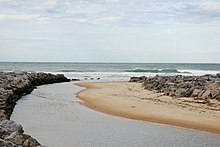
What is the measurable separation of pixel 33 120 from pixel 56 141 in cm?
393

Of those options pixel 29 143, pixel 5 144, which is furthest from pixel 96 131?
pixel 5 144

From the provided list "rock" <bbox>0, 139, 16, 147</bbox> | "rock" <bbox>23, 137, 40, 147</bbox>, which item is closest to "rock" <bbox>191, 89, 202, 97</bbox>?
"rock" <bbox>23, 137, 40, 147</bbox>

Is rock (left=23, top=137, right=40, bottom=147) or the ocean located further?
the ocean

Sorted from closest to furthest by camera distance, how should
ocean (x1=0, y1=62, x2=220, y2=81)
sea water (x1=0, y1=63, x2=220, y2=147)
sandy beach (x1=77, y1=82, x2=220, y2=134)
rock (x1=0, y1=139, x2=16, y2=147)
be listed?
rock (x1=0, y1=139, x2=16, y2=147), sea water (x1=0, y1=63, x2=220, y2=147), sandy beach (x1=77, y1=82, x2=220, y2=134), ocean (x1=0, y1=62, x2=220, y2=81)

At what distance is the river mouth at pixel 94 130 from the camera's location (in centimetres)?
1160

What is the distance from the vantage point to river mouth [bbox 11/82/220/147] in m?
11.6

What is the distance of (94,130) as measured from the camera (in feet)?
43.7

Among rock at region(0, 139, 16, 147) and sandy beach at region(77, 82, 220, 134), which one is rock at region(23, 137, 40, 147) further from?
sandy beach at region(77, 82, 220, 134)

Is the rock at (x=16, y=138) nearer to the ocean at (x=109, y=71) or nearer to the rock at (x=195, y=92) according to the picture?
the rock at (x=195, y=92)

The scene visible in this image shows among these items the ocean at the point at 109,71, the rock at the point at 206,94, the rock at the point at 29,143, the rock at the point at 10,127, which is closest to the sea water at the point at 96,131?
the rock at the point at 10,127

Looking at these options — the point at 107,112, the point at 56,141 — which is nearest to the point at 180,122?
the point at 107,112

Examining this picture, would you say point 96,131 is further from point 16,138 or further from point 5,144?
point 5,144

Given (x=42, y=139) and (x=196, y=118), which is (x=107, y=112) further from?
(x=42, y=139)

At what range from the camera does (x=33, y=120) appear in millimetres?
15320
